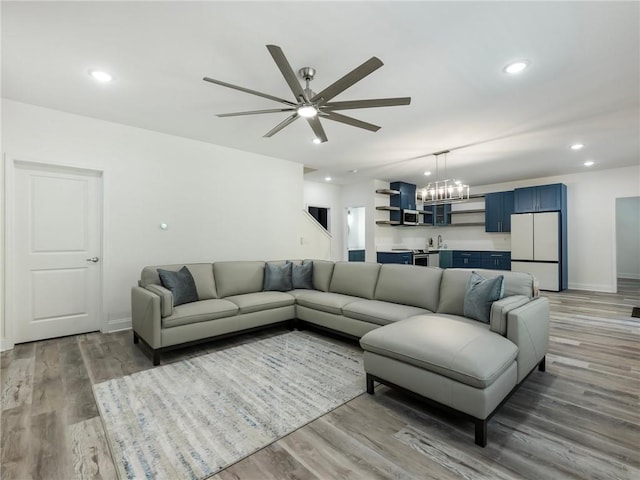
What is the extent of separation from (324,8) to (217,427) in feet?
9.26

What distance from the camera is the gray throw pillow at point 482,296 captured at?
2537 mm

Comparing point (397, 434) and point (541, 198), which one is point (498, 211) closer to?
point (541, 198)

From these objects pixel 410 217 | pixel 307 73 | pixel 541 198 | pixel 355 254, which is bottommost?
pixel 355 254

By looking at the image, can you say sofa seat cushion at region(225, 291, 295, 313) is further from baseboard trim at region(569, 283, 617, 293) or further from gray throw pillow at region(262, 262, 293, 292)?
baseboard trim at region(569, 283, 617, 293)

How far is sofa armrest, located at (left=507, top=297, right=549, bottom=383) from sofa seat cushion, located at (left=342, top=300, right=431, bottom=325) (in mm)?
909

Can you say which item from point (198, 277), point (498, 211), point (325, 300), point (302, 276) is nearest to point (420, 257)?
point (498, 211)

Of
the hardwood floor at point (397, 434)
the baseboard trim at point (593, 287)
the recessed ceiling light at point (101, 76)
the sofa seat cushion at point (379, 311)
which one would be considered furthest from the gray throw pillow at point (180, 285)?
the baseboard trim at point (593, 287)

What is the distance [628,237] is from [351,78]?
10.4 metres

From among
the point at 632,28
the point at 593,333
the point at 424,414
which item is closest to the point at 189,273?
the point at 424,414

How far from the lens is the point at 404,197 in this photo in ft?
25.6

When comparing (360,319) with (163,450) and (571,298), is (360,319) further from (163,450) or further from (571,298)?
(571,298)

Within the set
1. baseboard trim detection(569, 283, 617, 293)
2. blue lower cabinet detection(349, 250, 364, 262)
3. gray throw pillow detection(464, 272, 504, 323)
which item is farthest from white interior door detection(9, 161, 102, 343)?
baseboard trim detection(569, 283, 617, 293)

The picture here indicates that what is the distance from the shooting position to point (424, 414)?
79.9 inches

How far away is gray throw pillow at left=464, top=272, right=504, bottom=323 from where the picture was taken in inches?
99.9
